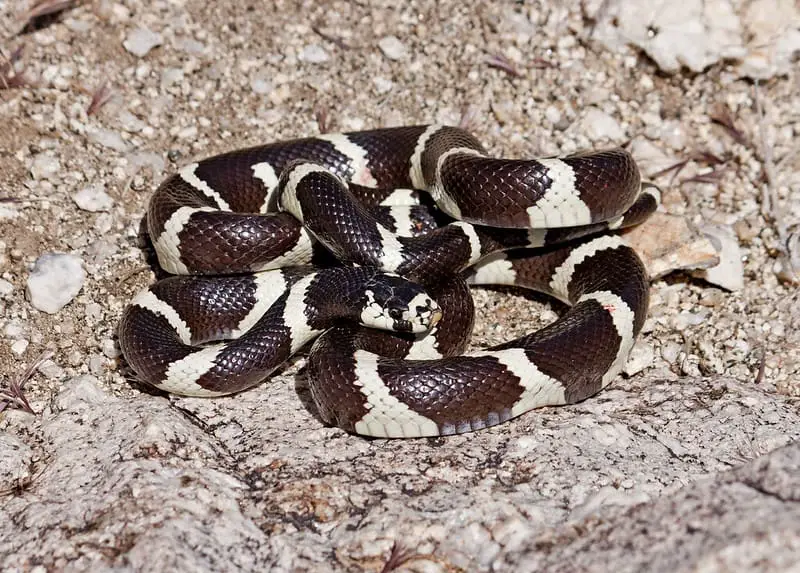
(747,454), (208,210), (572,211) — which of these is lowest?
(208,210)

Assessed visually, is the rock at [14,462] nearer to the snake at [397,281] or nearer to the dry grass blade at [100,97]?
the snake at [397,281]

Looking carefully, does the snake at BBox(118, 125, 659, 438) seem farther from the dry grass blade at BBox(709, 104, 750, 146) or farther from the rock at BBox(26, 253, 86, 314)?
the dry grass blade at BBox(709, 104, 750, 146)

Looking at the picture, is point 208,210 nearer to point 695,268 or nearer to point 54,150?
point 54,150

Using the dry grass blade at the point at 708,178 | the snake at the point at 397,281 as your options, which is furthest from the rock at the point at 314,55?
the dry grass blade at the point at 708,178

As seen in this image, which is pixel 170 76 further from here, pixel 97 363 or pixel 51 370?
pixel 51 370

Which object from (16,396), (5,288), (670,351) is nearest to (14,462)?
(16,396)

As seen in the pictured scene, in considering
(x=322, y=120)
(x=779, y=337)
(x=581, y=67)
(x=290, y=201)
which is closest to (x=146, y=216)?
(x=290, y=201)
